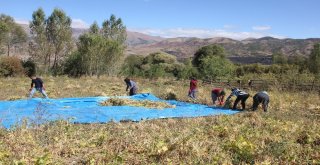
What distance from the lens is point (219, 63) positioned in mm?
32656

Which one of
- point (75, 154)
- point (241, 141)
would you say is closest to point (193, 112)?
point (241, 141)

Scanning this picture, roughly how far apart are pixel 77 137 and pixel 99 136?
17.7 inches

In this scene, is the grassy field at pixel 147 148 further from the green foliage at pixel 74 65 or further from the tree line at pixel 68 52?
the green foliage at pixel 74 65

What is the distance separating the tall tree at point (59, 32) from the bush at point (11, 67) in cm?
414

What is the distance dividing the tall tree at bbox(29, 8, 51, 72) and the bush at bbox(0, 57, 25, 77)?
197cm

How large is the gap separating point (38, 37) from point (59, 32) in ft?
7.80

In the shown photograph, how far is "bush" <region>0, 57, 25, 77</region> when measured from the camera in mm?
38422

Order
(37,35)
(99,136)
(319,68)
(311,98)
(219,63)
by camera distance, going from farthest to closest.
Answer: (319,68)
(37,35)
(219,63)
(311,98)
(99,136)

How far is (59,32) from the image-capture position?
131ft

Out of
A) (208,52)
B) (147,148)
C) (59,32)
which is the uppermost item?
(59,32)

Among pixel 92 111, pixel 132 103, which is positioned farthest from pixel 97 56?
pixel 92 111

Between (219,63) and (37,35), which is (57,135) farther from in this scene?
(37,35)

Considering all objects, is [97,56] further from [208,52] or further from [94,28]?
[208,52]

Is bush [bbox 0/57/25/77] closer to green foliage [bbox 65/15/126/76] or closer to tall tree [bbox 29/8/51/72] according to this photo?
tall tree [bbox 29/8/51/72]
